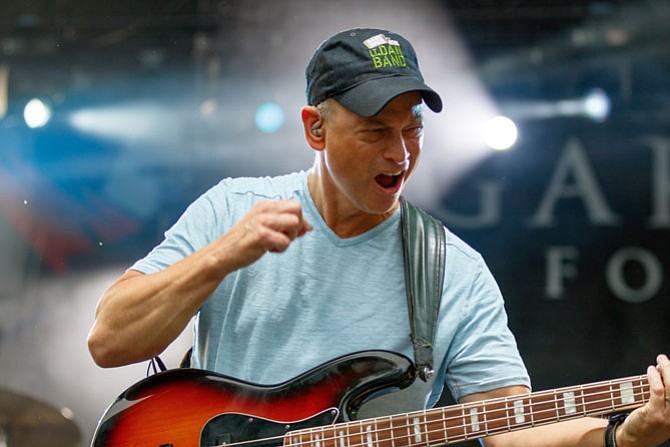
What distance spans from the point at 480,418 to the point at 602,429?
0.97 ft

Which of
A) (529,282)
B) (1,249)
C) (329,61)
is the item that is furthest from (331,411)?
(1,249)

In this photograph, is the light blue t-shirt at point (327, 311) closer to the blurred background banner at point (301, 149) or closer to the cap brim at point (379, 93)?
the cap brim at point (379, 93)

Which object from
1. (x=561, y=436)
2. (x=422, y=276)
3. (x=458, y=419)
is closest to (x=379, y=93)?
(x=422, y=276)

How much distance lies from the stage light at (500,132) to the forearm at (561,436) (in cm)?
227

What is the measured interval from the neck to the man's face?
2.3 inches

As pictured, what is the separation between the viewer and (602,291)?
4.28 metres

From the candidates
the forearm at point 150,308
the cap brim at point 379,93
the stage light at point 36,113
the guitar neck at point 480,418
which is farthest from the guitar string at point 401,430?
Result: the stage light at point 36,113

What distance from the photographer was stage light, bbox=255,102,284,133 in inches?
181

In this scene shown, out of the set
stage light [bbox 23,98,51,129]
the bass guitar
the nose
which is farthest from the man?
stage light [bbox 23,98,51,129]

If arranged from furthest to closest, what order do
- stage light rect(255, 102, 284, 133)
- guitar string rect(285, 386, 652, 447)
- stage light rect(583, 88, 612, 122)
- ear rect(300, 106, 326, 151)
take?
stage light rect(255, 102, 284, 133)
stage light rect(583, 88, 612, 122)
ear rect(300, 106, 326, 151)
guitar string rect(285, 386, 652, 447)

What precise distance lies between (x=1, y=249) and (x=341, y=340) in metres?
2.84

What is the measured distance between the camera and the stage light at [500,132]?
443cm

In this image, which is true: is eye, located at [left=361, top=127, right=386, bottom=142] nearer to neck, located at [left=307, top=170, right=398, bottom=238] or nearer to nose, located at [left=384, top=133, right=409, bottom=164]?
nose, located at [left=384, top=133, right=409, bottom=164]

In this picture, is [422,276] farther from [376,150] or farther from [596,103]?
[596,103]
